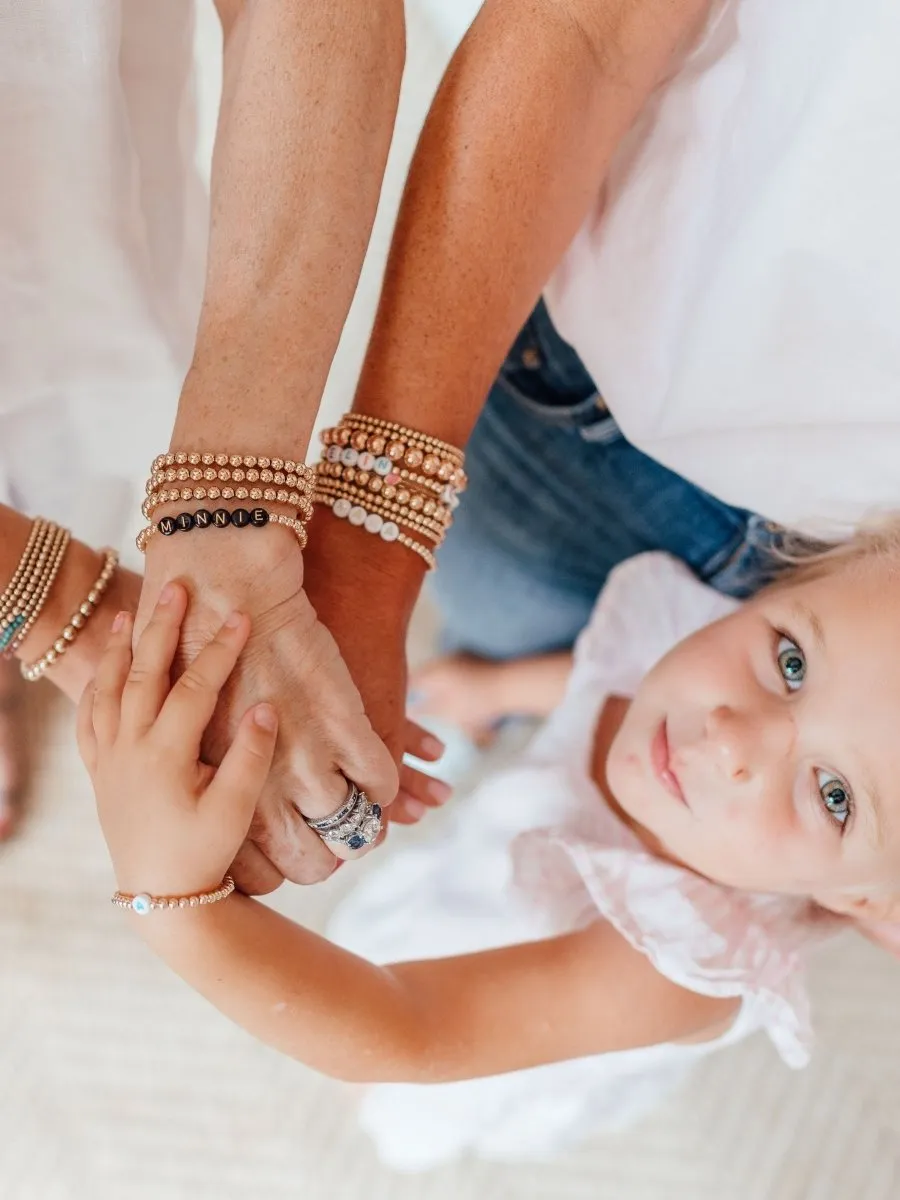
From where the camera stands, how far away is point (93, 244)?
76cm

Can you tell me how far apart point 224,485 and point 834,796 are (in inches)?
23.5

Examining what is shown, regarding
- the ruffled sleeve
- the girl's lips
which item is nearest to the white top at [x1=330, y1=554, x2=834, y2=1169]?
the ruffled sleeve

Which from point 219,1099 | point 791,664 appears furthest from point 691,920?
point 219,1099

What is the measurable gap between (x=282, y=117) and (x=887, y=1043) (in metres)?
1.44

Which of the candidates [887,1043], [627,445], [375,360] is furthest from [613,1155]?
[375,360]

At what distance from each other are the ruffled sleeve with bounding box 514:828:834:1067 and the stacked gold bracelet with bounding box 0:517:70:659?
0.57 metres

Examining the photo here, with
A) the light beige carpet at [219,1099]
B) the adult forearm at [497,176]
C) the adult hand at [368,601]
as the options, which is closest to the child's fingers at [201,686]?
the adult hand at [368,601]

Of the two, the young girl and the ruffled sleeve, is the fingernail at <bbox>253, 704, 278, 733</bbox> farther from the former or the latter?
the ruffled sleeve

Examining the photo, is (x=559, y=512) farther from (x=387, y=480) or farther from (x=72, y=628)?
(x=72, y=628)

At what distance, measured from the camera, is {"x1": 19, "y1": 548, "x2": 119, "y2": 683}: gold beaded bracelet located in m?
0.73

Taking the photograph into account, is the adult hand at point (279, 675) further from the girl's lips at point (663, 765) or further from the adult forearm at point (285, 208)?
the girl's lips at point (663, 765)

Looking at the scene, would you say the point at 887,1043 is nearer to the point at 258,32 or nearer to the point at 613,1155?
the point at 613,1155

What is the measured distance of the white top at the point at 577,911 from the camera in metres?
0.95

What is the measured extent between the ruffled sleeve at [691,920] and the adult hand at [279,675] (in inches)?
16.1
